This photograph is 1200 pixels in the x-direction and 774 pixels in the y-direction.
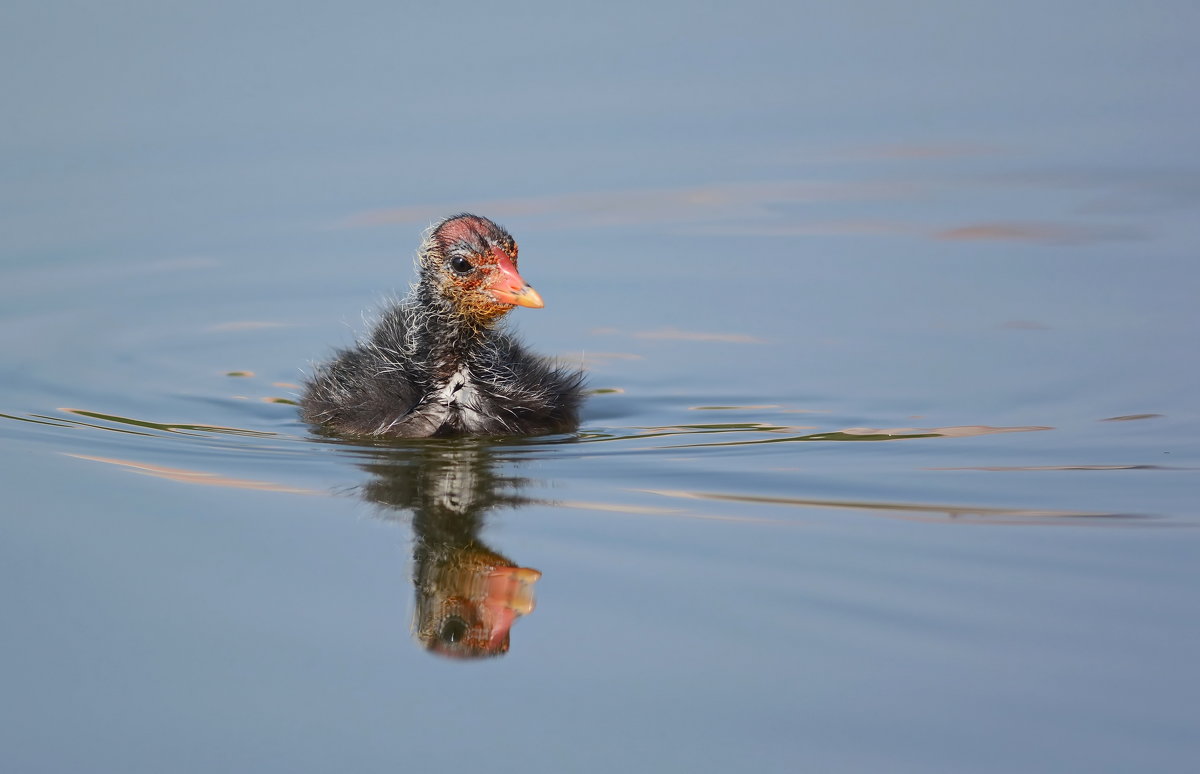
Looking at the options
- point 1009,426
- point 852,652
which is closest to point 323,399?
point 1009,426

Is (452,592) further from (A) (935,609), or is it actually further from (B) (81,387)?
(B) (81,387)

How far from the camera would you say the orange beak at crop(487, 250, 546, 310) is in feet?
26.1

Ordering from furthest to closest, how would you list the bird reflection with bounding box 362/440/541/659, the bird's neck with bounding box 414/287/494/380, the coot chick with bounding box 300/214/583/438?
the bird's neck with bounding box 414/287/494/380 → the coot chick with bounding box 300/214/583/438 → the bird reflection with bounding box 362/440/541/659

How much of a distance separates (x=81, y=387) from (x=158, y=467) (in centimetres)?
168

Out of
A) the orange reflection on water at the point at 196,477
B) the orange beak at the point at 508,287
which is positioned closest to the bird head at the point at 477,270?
the orange beak at the point at 508,287

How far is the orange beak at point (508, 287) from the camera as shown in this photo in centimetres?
794

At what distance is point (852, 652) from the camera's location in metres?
5.32

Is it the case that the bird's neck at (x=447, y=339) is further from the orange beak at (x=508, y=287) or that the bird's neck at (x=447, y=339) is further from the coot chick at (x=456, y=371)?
the orange beak at (x=508, y=287)

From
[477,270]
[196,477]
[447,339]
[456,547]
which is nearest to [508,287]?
[477,270]

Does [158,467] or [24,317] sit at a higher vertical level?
[24,317]

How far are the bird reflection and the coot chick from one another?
210mm

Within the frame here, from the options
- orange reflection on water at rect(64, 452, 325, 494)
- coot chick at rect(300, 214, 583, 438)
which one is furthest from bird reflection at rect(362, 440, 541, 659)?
orange reflection on water at rect(64, 452, 325, 494)

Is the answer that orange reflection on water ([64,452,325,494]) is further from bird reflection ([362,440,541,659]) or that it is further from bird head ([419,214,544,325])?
bird head ([419,214,544,325])

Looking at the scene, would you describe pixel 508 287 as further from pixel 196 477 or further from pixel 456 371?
pixel 196 477
